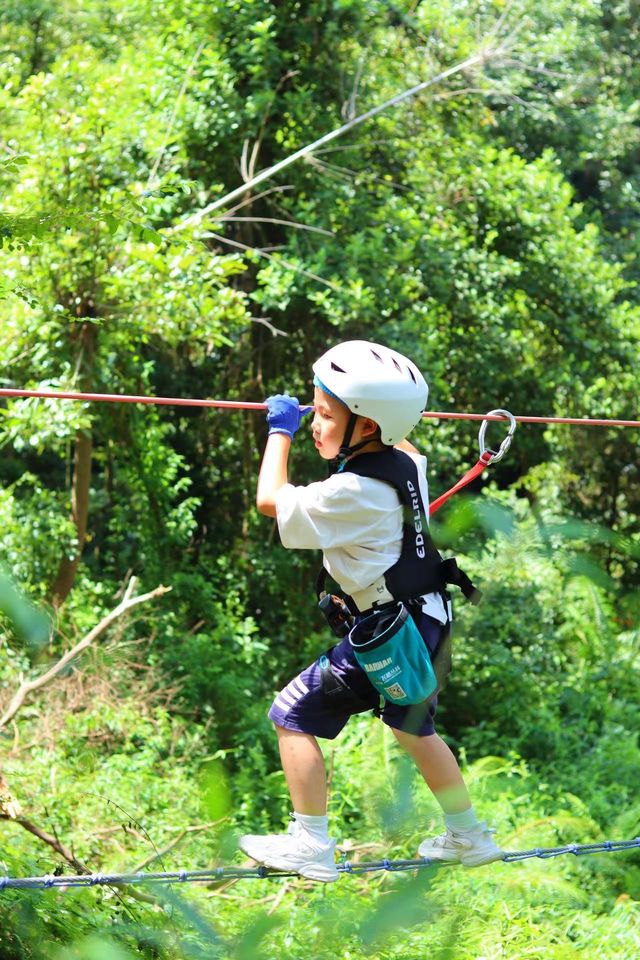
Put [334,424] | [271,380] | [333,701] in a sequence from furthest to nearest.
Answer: [271,380]
[333,701]
[334,424]

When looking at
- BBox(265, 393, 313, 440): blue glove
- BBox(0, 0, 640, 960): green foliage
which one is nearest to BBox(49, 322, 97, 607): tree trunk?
BBox(0, 0, 640, 960): green foliage

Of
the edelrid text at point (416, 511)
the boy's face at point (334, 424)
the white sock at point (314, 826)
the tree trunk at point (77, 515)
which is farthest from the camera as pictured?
the tree trunk at point (77, 515)

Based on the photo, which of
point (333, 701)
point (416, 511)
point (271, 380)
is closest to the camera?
point (416, 511)

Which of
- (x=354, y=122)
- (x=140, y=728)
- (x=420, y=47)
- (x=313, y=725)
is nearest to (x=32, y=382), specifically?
(x=140, y=728)

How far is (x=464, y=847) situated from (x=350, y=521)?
76cm

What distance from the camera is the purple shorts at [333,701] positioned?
2.40 meters

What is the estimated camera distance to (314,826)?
244 cm

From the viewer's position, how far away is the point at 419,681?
225 cm

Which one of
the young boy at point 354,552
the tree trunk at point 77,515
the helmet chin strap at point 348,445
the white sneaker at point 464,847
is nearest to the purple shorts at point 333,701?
the young boy at point 354,552

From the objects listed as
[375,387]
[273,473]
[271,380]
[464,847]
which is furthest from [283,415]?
[271,380]

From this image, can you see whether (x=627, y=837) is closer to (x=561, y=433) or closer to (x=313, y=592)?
(x=313, y=592)

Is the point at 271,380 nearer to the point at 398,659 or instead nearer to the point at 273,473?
the point at 273,473

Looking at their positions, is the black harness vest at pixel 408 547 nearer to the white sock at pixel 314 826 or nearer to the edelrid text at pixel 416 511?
the edelrid text at pixel 416 511

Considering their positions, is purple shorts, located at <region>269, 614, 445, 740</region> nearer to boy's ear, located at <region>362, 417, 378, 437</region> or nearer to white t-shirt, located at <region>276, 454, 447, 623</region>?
white t-shirt, located at <region>276, 454, 447, 623</region>
